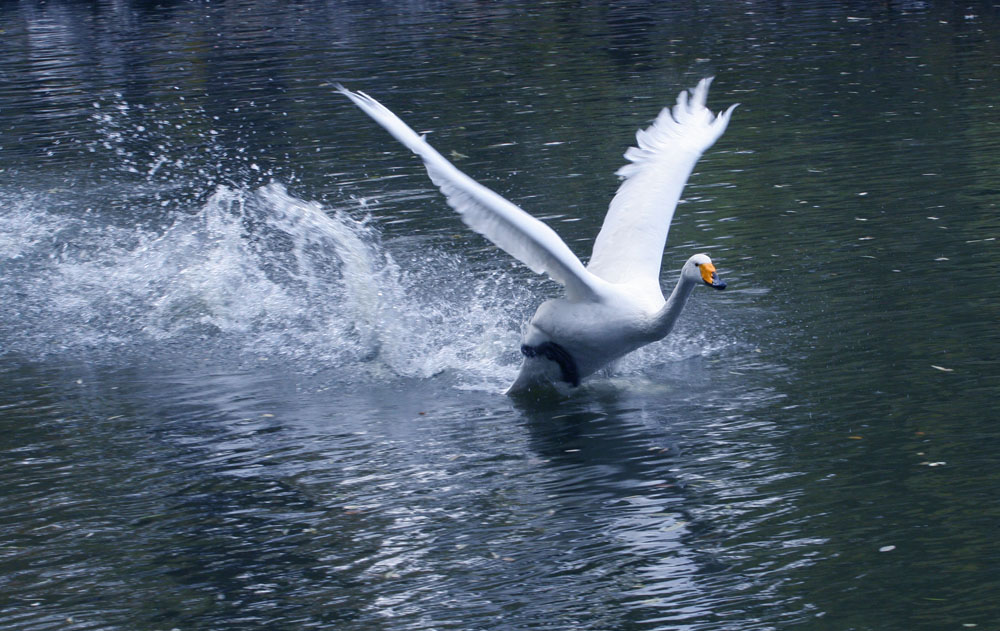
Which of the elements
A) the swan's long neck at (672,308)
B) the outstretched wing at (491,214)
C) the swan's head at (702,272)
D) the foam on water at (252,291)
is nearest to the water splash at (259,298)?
the foam on water at (252,291)

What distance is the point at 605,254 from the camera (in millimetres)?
9555

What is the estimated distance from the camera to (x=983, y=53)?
71.8 feet

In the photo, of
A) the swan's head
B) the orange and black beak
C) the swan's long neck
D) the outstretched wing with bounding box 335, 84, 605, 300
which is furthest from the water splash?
the orange and black beak

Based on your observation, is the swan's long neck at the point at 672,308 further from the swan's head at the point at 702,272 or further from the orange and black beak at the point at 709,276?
the orange and black beak at the point at 709,276

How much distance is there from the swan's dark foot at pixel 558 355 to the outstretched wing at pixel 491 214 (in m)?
0.68

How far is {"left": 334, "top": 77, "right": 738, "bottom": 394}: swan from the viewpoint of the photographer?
795 centimetres

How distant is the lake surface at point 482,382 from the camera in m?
6.29

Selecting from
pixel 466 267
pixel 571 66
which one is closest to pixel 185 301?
pixel 466 267

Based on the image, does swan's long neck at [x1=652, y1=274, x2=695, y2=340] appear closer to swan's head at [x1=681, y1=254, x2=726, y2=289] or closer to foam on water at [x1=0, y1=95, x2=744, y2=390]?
swan's head at [x1=681, y1=254, x2=726, y2=289]

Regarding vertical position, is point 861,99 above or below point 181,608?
above

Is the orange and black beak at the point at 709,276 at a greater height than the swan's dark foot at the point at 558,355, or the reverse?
the orange and black beak at the point at 709,276

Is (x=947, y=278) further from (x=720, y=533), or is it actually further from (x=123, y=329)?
(x=123, y=329)

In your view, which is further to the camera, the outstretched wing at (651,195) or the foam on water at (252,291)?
the foam on water at (252,291)

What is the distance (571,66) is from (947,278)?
1396cm
